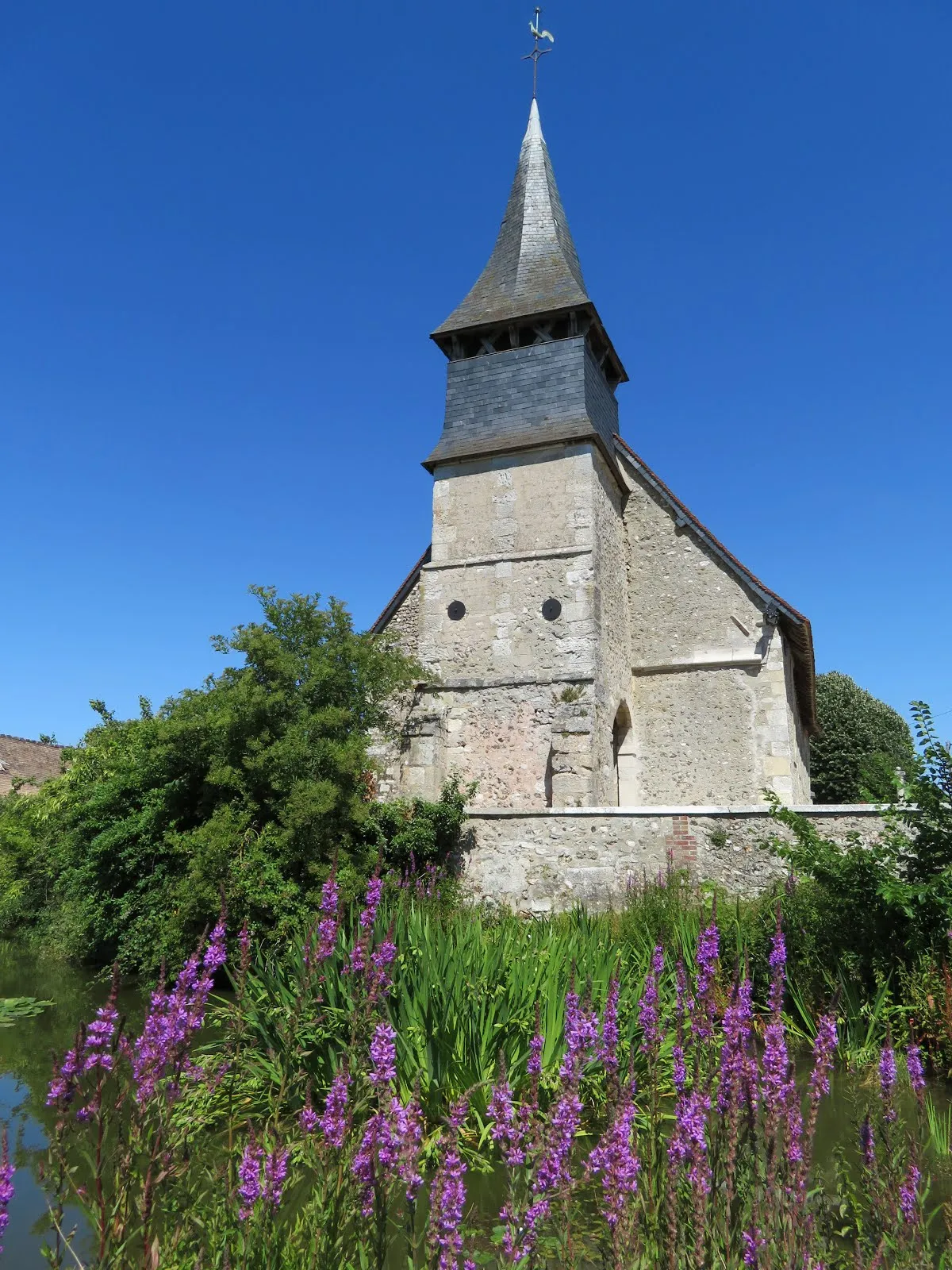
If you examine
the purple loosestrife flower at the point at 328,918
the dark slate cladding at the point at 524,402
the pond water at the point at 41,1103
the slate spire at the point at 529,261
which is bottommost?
the pond water at the point at 41,1103

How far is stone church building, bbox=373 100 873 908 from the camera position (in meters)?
13.3

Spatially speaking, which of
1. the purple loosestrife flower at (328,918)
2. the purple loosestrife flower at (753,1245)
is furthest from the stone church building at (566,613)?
the purple loosestrife flower at (753,1245)

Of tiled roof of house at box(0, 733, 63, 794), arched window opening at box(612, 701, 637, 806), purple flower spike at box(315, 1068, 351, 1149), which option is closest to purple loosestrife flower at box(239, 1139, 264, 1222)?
purple flower spike at box(315, 1068, 351, 1149)

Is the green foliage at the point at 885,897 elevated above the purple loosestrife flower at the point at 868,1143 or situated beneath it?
elevated above

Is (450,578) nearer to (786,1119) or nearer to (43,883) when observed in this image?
(43,883)

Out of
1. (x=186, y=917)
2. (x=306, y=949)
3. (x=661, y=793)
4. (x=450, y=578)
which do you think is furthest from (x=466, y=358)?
(x=306, y=949)

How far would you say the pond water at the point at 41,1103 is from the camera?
366 cm

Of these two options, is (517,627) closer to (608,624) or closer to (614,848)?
(608,624)

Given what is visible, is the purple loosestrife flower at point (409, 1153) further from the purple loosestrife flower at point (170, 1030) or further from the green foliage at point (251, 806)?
the green foliage at point (251, 806)

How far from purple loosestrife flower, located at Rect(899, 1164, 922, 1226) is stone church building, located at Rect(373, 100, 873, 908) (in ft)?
32.7

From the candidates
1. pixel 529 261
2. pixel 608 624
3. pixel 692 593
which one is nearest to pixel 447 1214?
pixel 608 624

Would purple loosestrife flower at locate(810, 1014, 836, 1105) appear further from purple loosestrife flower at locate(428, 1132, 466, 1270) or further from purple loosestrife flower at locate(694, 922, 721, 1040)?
purple loosestrife flower at locate(428, 1132, 466, 1270)

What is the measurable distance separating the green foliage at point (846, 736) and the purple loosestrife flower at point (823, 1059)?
2335cm

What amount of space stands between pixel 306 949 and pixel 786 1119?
67.1 inches
